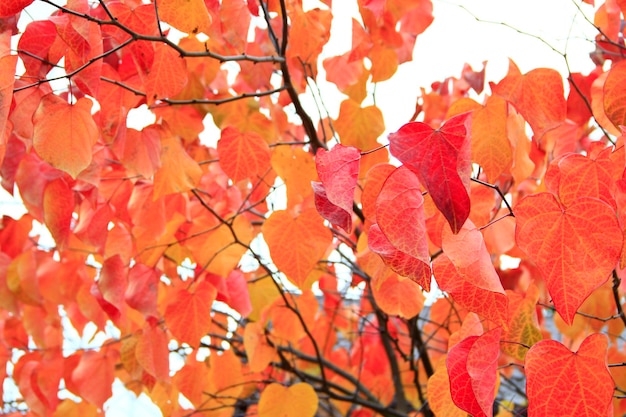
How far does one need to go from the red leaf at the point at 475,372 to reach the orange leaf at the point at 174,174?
0.64m

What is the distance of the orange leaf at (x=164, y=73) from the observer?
3.86ft

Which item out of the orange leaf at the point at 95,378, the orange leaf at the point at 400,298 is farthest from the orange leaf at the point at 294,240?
the orange leaf at the point at 95,378

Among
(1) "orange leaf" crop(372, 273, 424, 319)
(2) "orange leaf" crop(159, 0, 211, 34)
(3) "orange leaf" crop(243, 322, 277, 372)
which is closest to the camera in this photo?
(2) "orange leaf" crop(159, 0, 211, 34)

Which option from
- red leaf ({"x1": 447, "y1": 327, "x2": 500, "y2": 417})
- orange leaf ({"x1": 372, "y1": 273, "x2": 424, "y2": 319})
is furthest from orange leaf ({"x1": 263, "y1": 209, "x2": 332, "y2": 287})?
red leaf ({"x1": 447, "y1": 327, "x2": 500, "y2": 417})

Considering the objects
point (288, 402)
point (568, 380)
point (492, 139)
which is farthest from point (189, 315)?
point (568, 380)

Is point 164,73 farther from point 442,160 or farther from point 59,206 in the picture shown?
point 442,160

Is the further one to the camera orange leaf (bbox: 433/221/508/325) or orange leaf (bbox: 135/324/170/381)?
orange leaf (bbox: 135/324/170/381)

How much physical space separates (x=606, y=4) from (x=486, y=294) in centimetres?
86

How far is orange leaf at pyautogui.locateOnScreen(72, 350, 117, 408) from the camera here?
5.07 ft

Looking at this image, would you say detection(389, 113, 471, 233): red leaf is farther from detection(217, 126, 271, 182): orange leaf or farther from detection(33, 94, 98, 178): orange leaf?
detection(217, 126, 271, 182): orange leaf

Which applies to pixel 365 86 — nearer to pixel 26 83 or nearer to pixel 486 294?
pixel 26 83

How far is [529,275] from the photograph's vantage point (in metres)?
1.79

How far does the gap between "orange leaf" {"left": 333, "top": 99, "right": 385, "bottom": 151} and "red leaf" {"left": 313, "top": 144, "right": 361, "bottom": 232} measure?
0.76m

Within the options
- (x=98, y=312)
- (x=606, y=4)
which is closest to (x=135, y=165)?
(x=98, y=312)
